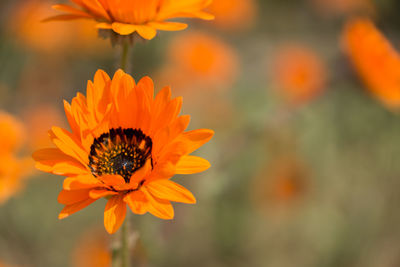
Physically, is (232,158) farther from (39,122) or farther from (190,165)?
(190,165)

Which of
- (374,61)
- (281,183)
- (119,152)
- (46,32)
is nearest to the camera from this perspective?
(119,152)

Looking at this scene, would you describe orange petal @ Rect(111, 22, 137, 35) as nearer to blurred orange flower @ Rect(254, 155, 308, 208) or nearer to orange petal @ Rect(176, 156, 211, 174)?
orange petal @ Rect(176, 156, 211, 174)

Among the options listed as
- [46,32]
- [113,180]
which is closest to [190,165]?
[113,180]

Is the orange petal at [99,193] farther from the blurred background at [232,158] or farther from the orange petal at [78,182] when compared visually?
the blurred background at [232,158]

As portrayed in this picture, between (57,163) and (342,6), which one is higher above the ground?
(342,6)

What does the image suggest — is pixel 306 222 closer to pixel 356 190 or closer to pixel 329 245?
pixel 329 245

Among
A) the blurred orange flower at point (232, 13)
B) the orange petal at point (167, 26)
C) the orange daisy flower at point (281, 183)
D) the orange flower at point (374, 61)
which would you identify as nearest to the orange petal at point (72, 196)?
the orange petal at point (167, 26)

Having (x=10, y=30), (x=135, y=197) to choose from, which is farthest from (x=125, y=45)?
(x=10, y=30)
